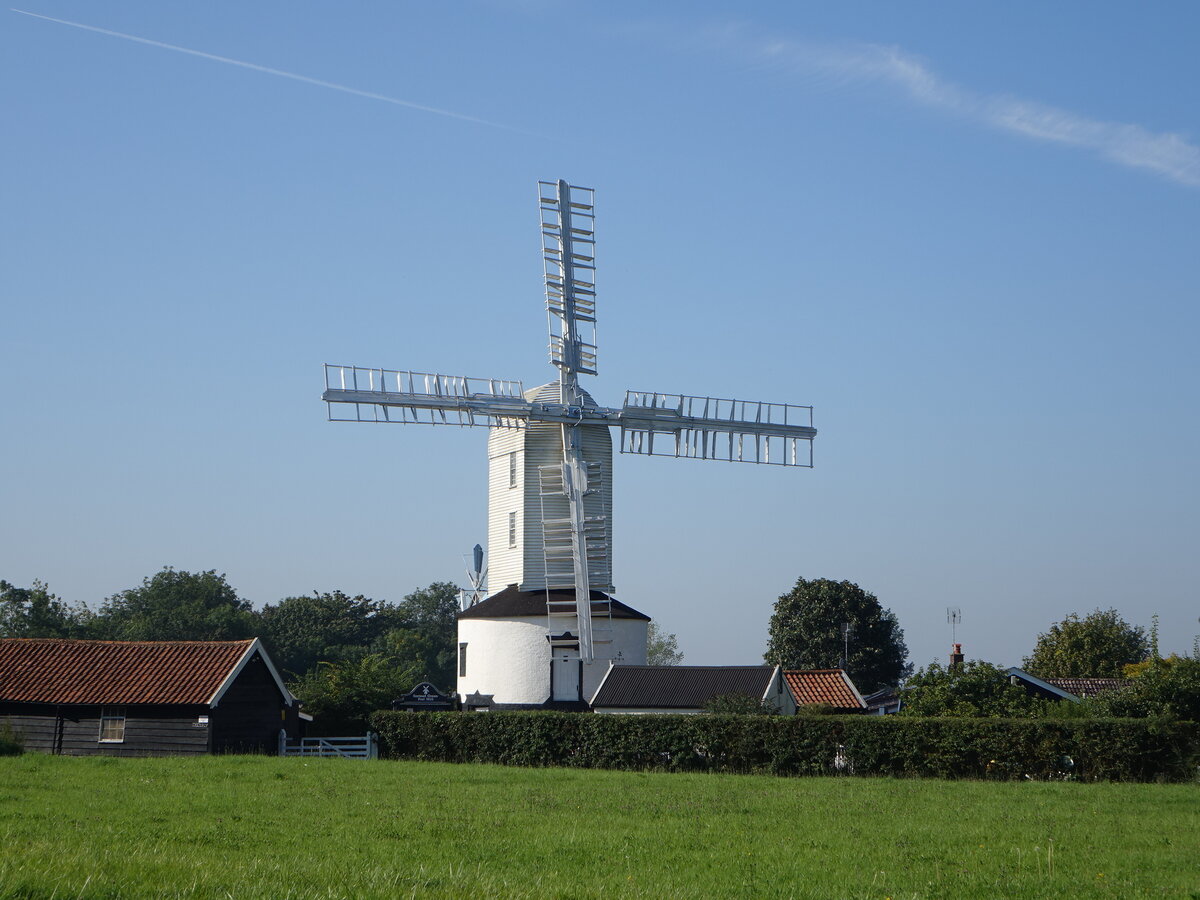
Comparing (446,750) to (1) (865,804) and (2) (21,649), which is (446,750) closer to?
(2) (21,649)

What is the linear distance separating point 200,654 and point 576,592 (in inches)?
466

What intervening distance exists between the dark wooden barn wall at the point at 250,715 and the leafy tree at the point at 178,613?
53.6 m

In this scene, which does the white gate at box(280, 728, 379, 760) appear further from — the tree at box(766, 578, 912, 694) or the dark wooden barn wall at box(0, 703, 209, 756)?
the tree at box(766, 578, 912, 694)

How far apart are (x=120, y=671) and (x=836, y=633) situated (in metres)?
48.8

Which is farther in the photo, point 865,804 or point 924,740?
point 924,740

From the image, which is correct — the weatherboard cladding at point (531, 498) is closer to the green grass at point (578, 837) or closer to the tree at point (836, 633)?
the green grass at point (578, 837)

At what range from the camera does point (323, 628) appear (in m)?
102

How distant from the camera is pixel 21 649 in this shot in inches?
1523

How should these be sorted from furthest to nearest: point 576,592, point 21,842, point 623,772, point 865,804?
point 576,592 → point 623,772 → point 865,804 → point 21,842

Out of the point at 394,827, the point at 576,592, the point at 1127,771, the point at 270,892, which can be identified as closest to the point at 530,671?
the point at 576,592


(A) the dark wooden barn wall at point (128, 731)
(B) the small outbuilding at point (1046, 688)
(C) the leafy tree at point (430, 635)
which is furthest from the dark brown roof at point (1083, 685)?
(C) the leafy tree at point (430, 635)

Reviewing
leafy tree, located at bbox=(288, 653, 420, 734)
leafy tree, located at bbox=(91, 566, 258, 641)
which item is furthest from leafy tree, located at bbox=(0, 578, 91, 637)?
leafy tree, located at bbox=(288, 653, 420, 734)

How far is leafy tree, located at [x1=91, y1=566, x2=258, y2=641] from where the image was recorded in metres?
92.8

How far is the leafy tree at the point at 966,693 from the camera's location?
34594 mm
